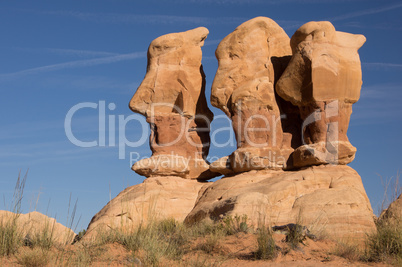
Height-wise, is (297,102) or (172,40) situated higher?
(172,40)

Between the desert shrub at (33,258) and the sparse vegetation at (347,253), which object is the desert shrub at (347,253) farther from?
the desert shrub at (33,258)

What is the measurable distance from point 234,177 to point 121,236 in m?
6.88

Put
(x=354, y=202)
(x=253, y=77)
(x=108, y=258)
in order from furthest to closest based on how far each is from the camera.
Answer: (x=253, y=77)
(x=354, y=202)
(x=108, y=258)

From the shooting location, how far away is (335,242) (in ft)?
36.7

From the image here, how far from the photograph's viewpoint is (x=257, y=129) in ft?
55.8

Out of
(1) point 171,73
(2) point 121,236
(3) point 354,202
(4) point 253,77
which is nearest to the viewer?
(2) point 121,236

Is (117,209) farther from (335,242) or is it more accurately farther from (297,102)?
(335,242)

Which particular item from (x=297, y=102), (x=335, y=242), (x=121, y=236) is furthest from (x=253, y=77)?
(x=121, y=236)

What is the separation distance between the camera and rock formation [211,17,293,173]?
659 inches

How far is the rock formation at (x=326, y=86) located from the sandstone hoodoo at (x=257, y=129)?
3cm

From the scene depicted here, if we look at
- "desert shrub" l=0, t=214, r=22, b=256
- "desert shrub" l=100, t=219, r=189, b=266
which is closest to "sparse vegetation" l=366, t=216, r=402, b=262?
"desert shrub" l=100, t=219, r=189, b=266

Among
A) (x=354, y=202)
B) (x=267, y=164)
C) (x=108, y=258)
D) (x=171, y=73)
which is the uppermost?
(x=171, y=73)

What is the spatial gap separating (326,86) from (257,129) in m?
2.56

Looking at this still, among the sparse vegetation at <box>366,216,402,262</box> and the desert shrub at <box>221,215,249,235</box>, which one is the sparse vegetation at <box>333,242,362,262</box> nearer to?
the sparse vegetation at <box>366,216,402,262</box>
